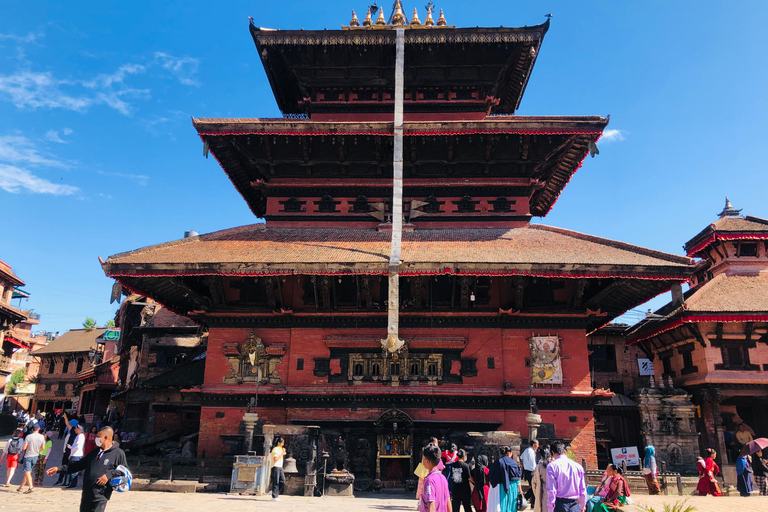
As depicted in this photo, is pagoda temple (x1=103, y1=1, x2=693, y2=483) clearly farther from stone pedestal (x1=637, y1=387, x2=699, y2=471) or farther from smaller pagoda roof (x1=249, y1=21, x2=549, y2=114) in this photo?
stone pedestal (x1=637, y1=387, x2=699, y2=471)

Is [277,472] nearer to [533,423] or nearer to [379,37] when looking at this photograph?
[533,423]

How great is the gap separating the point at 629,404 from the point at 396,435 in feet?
51.0

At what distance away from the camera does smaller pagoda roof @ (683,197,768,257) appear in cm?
2747

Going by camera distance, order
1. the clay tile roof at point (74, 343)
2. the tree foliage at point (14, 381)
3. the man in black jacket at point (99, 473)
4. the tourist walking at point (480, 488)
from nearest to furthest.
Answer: the man in black jacket at point (99, 473), the tourist walking at point (480, 488), the clay tile roof at point (74, 343), the tree foliage at point (14, 381)

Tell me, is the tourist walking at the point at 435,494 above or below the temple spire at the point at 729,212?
below

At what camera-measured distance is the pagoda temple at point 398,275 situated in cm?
1608

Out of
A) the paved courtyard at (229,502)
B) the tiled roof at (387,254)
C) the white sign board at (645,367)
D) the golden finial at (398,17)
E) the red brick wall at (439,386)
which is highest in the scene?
the golden finial at (398,17)

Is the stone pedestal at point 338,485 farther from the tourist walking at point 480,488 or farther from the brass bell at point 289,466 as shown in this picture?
the tourist walking at point 480,488

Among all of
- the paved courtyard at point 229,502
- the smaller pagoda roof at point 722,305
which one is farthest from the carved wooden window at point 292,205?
the smaller pagoda roof at point 722,305

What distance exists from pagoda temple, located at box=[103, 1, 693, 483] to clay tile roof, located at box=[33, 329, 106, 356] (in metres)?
48.4

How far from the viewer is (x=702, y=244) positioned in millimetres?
29062

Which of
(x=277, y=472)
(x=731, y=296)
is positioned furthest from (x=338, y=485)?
(x=731, y=296)

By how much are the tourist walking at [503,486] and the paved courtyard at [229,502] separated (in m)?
3.04

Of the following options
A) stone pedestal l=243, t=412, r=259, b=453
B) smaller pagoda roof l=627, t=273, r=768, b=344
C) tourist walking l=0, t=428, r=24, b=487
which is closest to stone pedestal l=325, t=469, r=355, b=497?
stone pedestal l=243, t=412, r=259, b=453
